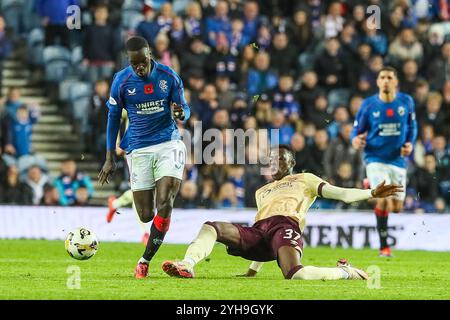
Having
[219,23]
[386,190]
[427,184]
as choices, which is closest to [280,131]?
[427,184]

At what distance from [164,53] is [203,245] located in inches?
395

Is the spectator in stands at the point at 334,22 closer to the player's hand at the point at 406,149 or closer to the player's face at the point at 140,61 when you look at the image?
the player's hand at the point at 406,149

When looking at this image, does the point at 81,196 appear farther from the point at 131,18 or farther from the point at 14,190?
the point at 131,18

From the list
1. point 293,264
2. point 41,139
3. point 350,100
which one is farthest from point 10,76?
point 293,264

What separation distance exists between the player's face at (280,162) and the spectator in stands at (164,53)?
9114 millimetres

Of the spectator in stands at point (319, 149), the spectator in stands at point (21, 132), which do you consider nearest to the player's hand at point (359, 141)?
the spectator in stands at point (319, 149)

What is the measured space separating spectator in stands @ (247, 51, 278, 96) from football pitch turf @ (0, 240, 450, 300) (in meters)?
5.36

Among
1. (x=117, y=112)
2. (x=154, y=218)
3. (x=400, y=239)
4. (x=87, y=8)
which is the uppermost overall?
(x=87, y=8)

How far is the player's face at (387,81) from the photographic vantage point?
17.2 meters

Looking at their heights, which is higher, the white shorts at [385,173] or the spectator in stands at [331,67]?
the spectator in stands at [331,67]

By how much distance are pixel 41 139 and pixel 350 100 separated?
19.4ft

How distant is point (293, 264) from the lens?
39.1 ft

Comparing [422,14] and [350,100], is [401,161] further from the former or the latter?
[422,14]
